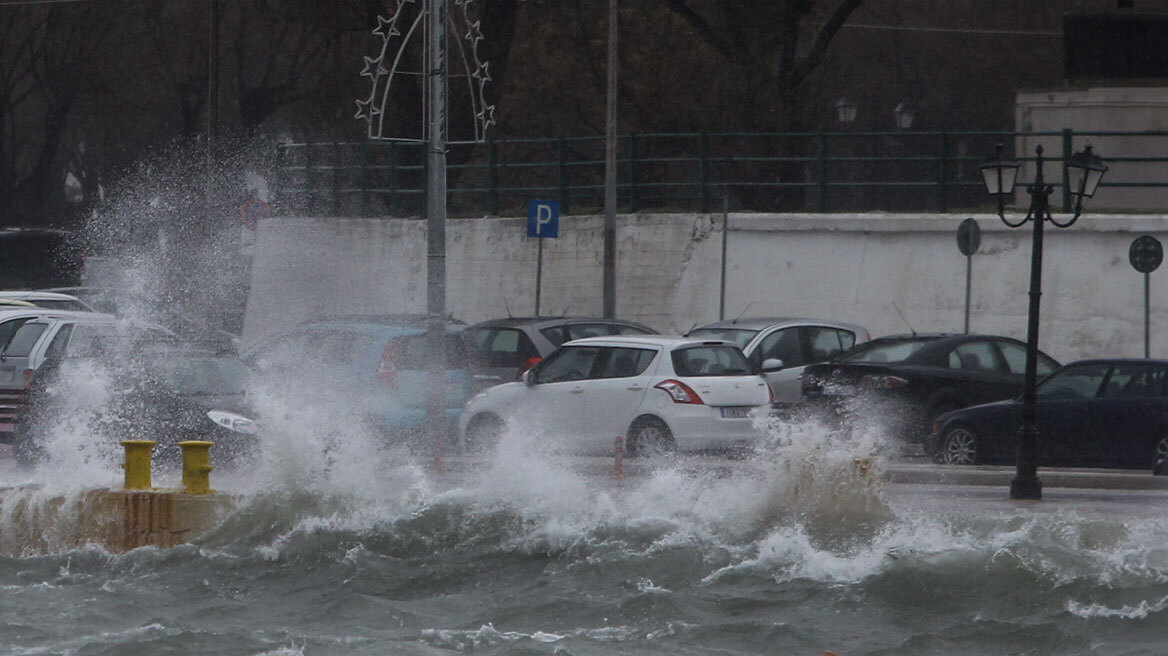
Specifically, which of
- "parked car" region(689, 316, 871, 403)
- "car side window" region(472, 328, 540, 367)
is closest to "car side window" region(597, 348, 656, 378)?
"car side window" region(472, 328, 540, 367)

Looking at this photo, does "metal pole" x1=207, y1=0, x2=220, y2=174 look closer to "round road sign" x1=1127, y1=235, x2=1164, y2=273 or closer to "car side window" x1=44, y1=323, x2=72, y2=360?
"car side window" x1=44, y1=323, x2=72, y2=360

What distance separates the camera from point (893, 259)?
27250mm

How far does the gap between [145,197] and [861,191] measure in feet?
58.3

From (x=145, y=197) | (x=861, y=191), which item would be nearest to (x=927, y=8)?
(x=861, y=191)

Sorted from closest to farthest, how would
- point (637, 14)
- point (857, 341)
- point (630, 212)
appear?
1. point (857, 341)
2. point (630, 212)
3. point (637, 14)

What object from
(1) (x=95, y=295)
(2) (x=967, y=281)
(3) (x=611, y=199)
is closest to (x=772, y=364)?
(2) (x=967, y=281)

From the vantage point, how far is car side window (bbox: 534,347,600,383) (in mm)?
19312

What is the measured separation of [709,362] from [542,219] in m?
8.00

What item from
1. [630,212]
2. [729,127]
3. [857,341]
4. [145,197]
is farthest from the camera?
[145,197]

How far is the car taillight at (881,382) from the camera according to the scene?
67.2 feet

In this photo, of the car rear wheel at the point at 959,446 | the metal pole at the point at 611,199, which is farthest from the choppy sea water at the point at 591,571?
the metal pole at the point at 611,199

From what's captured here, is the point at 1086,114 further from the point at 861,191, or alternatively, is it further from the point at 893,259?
the point at 861,191

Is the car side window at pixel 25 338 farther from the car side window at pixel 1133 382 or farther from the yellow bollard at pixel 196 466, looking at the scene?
the car side window at pixel 1133 382

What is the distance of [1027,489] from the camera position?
648 inches
